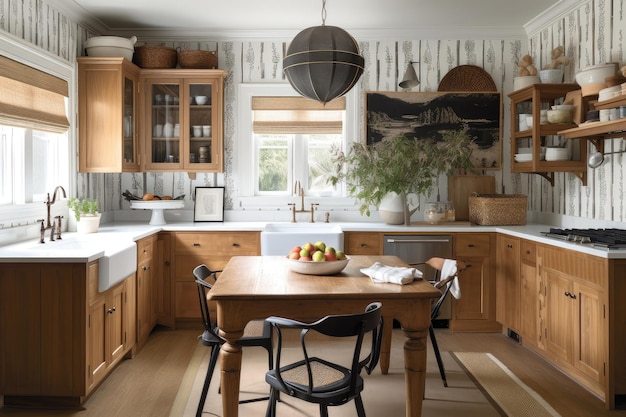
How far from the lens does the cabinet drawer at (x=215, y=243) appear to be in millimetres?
4898

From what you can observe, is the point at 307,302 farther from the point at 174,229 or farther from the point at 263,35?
the point at 263,35

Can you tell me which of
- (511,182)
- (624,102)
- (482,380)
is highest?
(624,102)

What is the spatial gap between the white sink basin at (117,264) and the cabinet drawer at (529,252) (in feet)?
9.36

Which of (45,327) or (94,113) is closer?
(45,327)

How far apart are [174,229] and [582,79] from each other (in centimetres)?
339

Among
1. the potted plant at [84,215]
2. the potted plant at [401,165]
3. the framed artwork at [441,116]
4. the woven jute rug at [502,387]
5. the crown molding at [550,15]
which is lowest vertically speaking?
the woven jute rug at [502,387]

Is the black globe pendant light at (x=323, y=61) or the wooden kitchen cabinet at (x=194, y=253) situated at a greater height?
the black globe pendant light at (x=323, y=61)

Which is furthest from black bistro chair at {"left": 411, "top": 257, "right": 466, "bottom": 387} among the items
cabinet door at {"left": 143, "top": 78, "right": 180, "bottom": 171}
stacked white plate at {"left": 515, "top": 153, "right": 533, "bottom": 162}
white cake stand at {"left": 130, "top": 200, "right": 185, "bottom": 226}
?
cabinet door at {"left": 143, "top": 78, "right": 180, "bottom": 171}

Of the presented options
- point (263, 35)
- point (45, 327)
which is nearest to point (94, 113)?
point (263, 35)

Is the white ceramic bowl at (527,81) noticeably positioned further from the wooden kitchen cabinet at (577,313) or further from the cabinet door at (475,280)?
the wooden kitchen cabinet at (577,313)

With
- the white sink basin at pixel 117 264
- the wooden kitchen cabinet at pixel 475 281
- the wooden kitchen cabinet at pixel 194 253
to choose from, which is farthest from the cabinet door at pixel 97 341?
the wooden kitchen cabinet at pixel 475 281

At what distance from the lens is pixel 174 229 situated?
4871mm

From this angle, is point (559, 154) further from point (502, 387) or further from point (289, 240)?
point (289, 240)

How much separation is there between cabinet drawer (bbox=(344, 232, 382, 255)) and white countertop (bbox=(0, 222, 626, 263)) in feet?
0.18
